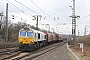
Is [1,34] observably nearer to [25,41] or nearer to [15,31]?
[15,31]

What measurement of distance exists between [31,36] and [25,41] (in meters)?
1.10

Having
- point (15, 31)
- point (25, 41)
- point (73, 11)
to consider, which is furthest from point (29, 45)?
point (15, 31)

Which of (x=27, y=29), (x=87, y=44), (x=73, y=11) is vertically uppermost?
(x=73, y=11)

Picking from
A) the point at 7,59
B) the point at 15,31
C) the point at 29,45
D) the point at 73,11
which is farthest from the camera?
the point at 15,31

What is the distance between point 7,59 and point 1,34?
44727 mm

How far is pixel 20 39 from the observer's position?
101 feet

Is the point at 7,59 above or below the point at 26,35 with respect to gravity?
below

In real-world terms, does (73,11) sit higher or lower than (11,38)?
higher

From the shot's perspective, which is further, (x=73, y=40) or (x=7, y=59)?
(x=73, y=40)

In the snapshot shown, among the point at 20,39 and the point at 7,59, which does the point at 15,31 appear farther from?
the point at 7,59

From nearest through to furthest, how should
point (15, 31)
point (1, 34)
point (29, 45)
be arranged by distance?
point (29, 45) → point (1, 34) → point (15, 31)

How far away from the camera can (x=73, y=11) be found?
4906cm

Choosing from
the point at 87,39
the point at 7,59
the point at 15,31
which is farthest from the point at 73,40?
the point at 7,59

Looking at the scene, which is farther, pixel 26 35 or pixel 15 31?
pixel 15 31
